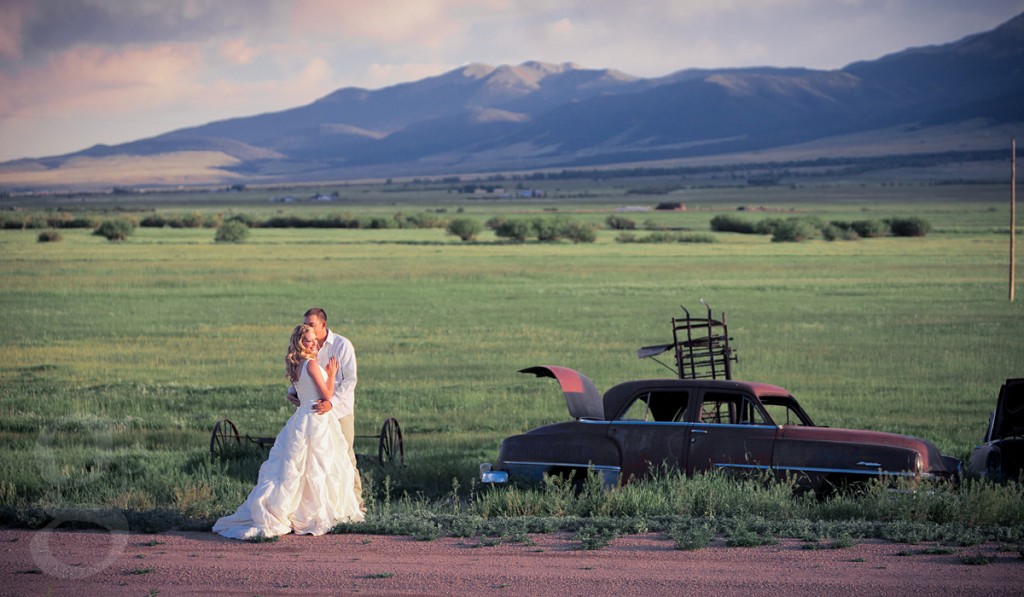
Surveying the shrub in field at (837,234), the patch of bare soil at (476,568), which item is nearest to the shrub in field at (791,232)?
the shrub in field at (837,234)

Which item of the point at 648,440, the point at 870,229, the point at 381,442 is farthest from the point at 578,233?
the point at 648,440

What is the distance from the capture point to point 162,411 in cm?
A: 1986

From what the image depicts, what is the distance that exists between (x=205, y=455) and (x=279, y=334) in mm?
16608

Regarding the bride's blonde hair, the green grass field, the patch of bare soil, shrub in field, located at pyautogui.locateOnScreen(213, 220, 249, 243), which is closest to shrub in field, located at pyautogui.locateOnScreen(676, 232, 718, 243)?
the green grass field

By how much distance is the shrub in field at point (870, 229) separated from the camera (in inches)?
3319

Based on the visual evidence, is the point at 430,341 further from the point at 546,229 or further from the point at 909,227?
the point at 909,227

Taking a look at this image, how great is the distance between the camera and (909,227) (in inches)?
3236

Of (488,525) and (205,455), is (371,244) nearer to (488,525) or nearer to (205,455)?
(205,455)

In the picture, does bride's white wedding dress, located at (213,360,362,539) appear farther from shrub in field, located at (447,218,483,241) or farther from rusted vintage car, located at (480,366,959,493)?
shrub in field, located at (447,218,483,241)

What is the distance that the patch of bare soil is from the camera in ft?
26.6

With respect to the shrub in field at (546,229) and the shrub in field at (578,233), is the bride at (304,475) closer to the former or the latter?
the shrub in field at (578,233)

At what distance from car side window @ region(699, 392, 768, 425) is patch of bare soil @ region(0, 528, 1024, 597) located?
84.8 inches

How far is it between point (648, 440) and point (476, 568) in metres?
3.10

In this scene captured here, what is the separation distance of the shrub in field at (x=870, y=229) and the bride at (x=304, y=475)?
77617 millimetres
